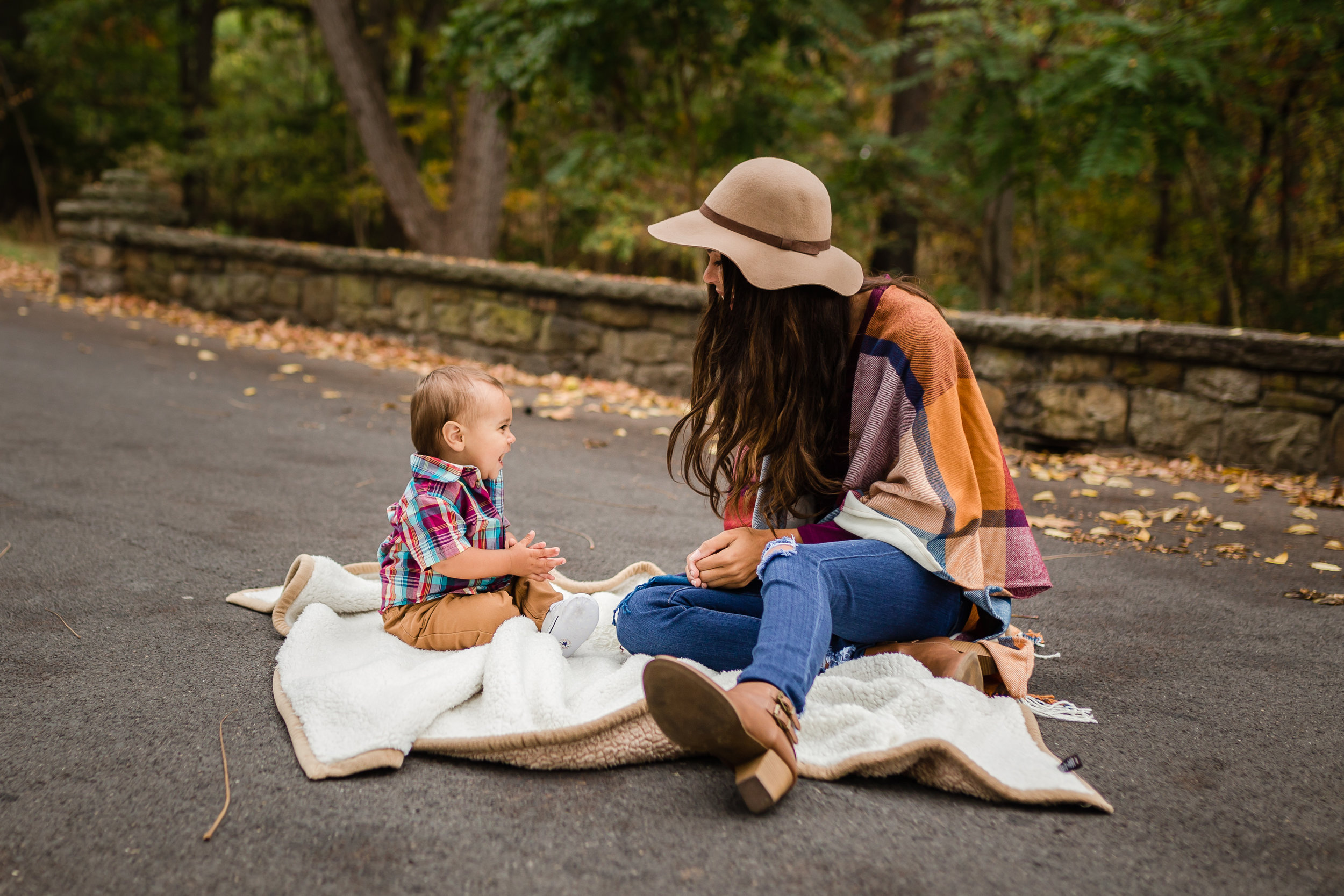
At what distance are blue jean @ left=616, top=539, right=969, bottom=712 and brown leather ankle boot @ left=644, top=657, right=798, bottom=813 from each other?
0.07 metres

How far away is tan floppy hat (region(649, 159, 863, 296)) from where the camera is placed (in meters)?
2.13

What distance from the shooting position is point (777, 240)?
216 centimetres

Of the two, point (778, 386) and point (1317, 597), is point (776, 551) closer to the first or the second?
point (778, 386)

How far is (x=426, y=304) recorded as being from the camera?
811 centimetres

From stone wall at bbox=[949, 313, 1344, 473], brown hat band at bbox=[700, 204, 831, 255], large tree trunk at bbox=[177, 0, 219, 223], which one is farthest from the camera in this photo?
large tree trunk at bbox=[177, 0, 219, 223]

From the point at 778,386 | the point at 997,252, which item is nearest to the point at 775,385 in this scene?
the point at 778,386

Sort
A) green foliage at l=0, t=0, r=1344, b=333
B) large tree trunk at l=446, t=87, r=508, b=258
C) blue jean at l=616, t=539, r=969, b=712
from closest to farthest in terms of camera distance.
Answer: blue jean at l=616, t=539, r=969, b=712
green foliage at l=0, t=0, r=1344, b=333
large tree trunk at l=446, t=87, r=508, b=258

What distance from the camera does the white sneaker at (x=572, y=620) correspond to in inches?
96.6

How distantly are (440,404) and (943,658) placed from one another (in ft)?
4.68

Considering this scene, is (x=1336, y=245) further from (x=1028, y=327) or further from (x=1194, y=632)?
(x=1194, y=632)

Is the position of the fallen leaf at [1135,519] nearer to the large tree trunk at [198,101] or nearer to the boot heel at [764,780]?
the boot heel at [764,780]

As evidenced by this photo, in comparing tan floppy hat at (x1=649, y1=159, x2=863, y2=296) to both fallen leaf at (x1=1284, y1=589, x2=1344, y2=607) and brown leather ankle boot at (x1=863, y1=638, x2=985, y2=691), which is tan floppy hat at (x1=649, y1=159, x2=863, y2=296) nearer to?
brown leather ankle boot at (x1=863, y1=638, x2=985, y2=691)

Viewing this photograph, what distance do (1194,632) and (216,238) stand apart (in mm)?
9145

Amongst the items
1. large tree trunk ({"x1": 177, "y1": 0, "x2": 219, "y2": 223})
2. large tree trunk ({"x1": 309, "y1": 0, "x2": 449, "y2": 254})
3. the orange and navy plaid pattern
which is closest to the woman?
the orange and navy plaid pattern
